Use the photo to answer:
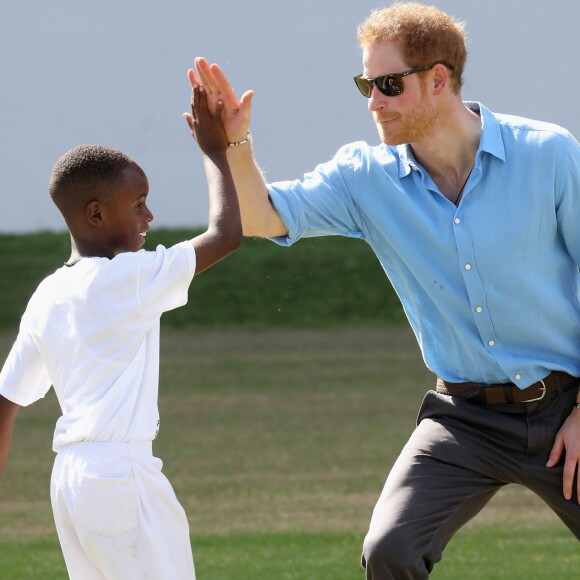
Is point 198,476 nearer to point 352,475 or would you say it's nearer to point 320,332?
point 352,475

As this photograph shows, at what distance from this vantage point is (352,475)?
7.88 meters

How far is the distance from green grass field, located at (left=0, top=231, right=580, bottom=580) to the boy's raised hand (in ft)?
7.60

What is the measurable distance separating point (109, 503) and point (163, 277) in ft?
1.83

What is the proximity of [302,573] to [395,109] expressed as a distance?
2282 millimetres

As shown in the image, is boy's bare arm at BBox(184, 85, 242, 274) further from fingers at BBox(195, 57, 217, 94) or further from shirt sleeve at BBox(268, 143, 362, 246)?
shirt sleeve at BBox(268, 143, 362, 246)

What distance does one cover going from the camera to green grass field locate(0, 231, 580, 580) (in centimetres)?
614

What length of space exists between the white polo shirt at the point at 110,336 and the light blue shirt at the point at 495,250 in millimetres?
925

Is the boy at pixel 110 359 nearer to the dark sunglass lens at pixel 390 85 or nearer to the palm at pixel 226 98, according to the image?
the palm at pixel 226 98

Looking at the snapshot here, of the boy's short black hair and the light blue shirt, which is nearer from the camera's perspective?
the boy's short black hair

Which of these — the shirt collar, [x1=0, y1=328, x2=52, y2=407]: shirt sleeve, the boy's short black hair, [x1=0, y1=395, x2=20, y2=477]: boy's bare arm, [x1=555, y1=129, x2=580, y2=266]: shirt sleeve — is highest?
the boy's short black hair

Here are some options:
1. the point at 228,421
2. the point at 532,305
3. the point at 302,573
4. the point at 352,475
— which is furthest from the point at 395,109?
the point at 228,421

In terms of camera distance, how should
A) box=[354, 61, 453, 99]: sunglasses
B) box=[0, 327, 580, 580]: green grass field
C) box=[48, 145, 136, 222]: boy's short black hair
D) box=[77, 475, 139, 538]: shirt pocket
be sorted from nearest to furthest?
box=[77, 475, 139, 538]: shirt pocket, box=[48, 145, 136, 222]: boy's short black hair, box=[354, 61, 453, 99]: sunglasses, box=[0, 327, 580, 580]: green grass field

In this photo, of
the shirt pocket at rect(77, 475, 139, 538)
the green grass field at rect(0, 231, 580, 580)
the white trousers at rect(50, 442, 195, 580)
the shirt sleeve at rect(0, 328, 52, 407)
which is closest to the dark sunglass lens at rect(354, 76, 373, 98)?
the shirt sleeve at rect(0, 328, 52, 407)

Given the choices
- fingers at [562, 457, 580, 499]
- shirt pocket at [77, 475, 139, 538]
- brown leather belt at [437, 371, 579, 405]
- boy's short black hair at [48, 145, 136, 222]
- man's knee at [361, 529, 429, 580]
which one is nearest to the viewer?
shirt pocket at [77, 475, 139, 538]
